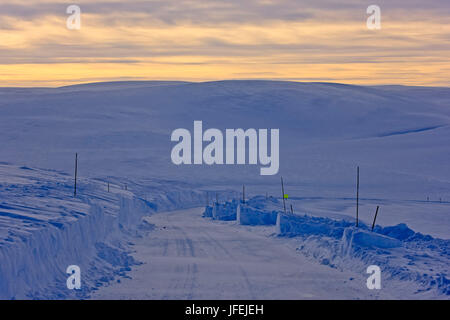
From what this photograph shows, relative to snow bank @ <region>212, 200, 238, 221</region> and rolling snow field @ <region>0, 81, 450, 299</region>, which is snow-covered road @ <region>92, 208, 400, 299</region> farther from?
snow bank @ <region>212, 200, 238, 221</region>

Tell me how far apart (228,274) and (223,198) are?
112ft

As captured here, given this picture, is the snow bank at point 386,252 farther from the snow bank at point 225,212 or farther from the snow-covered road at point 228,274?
the snow bank at point 225,212

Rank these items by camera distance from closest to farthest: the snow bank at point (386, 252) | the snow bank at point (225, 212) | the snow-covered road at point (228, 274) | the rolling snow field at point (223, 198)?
the snow-covered road at point (228, 274), the rolling snow field at point (223, 198), the snow bank at point (386, 252), the snow bank at point (225, 212)

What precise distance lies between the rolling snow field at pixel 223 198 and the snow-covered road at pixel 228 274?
0.19 feet

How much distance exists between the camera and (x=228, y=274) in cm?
1452

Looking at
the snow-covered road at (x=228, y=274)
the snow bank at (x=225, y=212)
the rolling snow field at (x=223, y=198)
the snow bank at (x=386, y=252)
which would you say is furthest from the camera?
the snow bank at (x=225, y=212)

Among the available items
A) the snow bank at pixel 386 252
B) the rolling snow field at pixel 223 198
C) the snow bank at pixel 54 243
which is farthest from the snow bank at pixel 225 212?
the snow bank at pixel 386 252

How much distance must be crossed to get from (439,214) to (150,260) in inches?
960

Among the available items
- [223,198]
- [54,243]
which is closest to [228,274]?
[54,243]

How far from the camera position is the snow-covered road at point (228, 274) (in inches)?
491

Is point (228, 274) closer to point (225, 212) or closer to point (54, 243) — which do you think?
point (54, 243)

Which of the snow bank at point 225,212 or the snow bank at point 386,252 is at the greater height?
the snow bank at point 225,212

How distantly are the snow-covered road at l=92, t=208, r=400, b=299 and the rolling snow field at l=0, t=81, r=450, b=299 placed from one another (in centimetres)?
6
